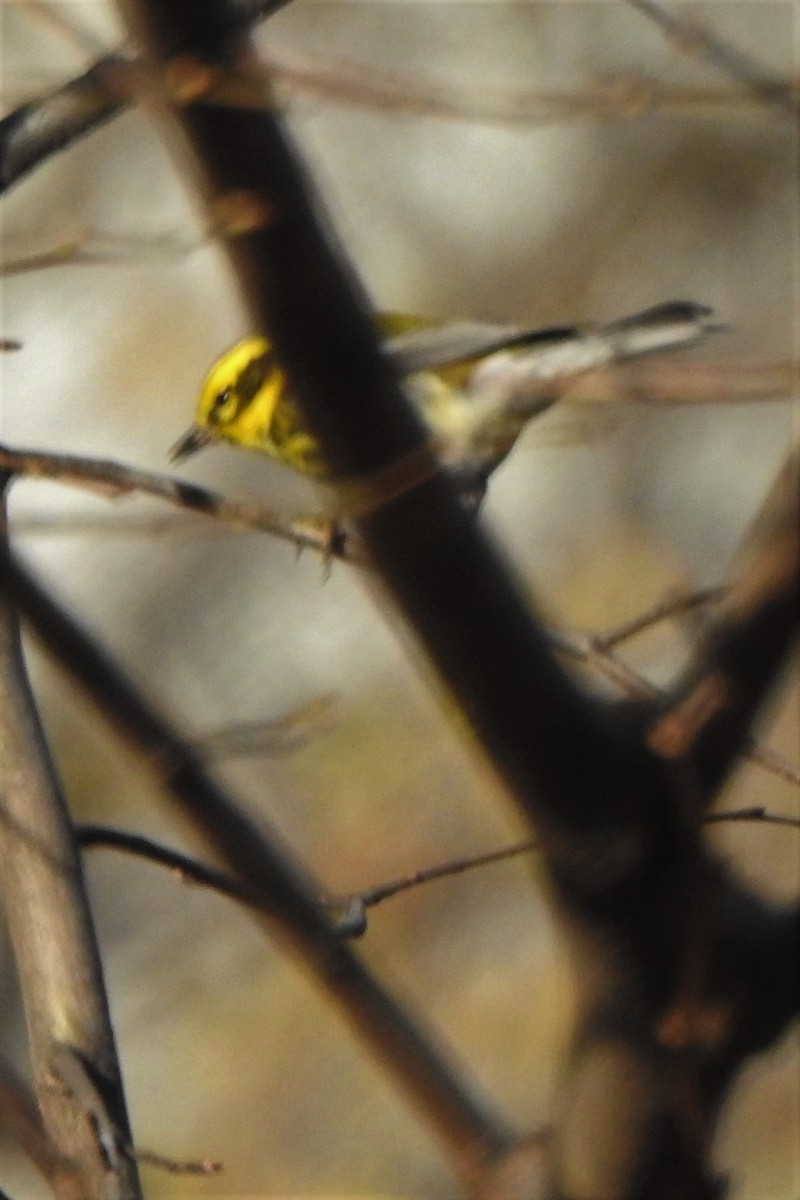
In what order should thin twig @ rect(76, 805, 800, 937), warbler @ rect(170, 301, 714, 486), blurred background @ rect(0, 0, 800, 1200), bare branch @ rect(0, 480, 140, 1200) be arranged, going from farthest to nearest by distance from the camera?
blurred background @ rect(0, 0, 800, 1200) < warbler @ rect(170, 301, 714, 486) < thin twig @ rect(76, 805, 800, 937) < bare branch @ rect(0, 480, 140, 1200)

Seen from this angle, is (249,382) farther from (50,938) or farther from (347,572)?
(50,938)

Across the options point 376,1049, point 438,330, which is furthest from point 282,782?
point 376,1049

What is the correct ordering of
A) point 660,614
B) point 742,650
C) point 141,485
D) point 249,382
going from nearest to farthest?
point 742,650, point 141,485, point 660,614, point 249,382

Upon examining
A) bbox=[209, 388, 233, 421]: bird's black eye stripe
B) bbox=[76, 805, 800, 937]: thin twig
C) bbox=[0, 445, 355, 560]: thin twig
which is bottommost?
bbox=[76, 805, 800, 937]: thin twig

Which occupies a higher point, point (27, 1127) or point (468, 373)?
point (468, 373)

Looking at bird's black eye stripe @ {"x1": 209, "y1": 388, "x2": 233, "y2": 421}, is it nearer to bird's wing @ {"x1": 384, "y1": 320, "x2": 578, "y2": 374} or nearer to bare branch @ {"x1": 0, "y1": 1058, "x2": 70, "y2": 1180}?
bird's wing @ {"x1": 384, "y1": 320, "x2": 578, "y2": 374}

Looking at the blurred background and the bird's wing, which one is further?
the blurred background

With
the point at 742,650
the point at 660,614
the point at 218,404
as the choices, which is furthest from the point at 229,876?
the point at 218,404

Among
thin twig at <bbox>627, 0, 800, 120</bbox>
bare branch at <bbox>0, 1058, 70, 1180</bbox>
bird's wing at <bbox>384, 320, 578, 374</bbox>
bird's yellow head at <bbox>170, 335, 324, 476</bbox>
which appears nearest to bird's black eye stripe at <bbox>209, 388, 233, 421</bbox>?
bird's yellow head at <bbox>170, 335, 324, 476</bbox>
